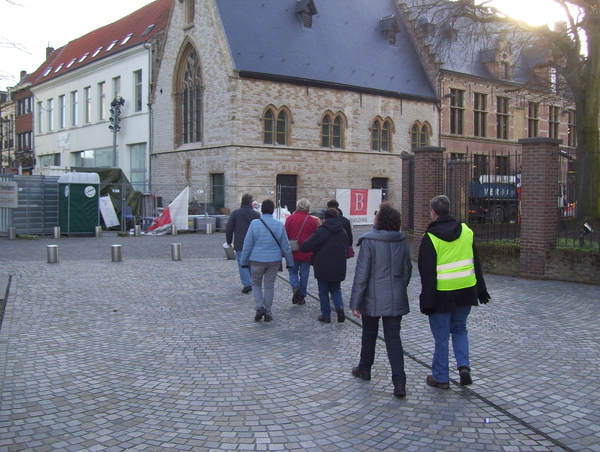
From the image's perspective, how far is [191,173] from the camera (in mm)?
30156

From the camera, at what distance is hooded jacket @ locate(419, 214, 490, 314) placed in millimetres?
5230

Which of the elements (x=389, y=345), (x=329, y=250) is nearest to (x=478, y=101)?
(x=329, y=250)

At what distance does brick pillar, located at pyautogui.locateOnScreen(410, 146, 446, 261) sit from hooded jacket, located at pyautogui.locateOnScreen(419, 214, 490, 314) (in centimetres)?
877

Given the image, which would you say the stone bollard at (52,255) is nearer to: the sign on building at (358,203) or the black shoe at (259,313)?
the black shoe at (259,313)

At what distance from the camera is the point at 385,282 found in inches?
211

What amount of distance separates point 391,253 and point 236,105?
895 inches

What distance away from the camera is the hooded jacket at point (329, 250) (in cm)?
777

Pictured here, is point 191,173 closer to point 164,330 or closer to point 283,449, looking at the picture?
point 164,330

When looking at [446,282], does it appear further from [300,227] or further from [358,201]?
[358,201]

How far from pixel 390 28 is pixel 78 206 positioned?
22133 millimetres

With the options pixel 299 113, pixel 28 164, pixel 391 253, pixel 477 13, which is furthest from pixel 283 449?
pixel 28 164

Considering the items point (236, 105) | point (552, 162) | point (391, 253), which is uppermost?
point (236, 105)

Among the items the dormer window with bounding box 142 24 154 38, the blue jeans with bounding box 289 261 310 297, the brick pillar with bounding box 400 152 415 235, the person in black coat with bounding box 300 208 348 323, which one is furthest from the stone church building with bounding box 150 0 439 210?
the person in black coat with bounding box 300 208 348 323

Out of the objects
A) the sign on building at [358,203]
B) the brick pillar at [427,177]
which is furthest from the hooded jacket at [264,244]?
the sign on building at [358,203]
